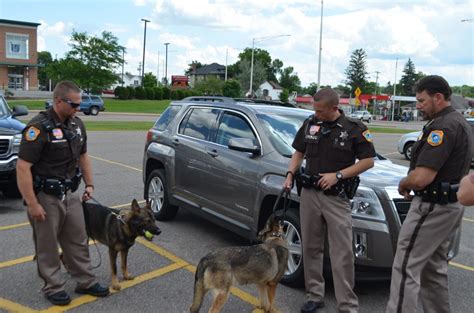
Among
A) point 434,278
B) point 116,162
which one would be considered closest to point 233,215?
point 434,278

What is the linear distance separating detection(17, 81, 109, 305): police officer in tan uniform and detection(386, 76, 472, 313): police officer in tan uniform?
264 centimetres

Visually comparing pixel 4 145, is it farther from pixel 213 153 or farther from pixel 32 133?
pixel 32 133

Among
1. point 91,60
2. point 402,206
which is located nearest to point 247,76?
point 91,60

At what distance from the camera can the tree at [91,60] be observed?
54.4 metres

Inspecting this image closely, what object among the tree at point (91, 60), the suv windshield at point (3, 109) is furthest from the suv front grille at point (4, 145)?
the tree at point (91, 60)

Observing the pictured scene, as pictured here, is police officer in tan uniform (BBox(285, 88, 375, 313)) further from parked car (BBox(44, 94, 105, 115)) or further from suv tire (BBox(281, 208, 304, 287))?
parked car (BBox(44, 94, 105, 115))

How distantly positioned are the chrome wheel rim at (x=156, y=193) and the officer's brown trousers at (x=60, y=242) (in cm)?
247

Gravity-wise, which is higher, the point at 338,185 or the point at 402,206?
the point at 338,185

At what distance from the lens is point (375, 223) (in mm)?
4105

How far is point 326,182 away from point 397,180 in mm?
1040

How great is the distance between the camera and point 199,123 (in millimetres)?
6367

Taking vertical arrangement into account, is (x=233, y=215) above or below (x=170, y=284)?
above

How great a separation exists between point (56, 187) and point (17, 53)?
70316mm

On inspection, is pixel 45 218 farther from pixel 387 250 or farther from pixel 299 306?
pixel 387 250
